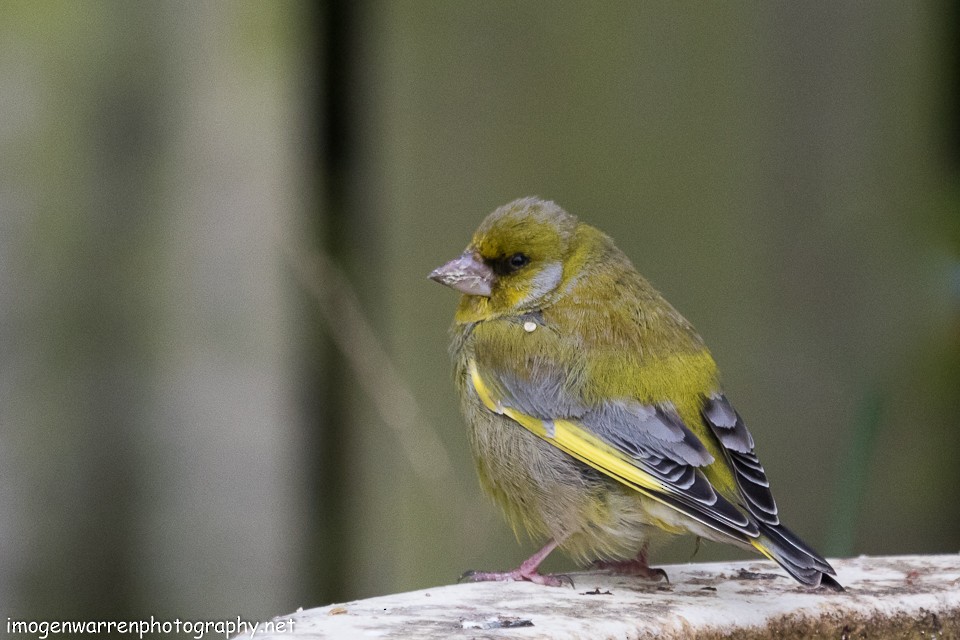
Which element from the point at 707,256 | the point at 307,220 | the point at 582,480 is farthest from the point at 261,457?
the point at 707,256

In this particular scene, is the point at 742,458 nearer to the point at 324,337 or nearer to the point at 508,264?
the point at 508,264

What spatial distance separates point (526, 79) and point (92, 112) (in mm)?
1472

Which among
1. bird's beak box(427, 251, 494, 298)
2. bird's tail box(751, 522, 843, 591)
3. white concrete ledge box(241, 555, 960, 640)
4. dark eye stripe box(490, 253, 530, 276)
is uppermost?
dark eye stripe box(490, 253, 530, 276)

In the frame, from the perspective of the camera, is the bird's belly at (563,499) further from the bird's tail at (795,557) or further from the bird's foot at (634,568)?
the bird's tail at (795,557)

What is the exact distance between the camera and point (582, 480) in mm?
2812

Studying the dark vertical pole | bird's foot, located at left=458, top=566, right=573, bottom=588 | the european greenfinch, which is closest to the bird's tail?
the european greenfinch

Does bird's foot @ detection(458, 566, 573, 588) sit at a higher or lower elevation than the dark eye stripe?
lower

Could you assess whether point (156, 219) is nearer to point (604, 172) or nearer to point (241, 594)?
point (241, 594)

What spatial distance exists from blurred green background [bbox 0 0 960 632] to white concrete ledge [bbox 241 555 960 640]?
0.59 metres

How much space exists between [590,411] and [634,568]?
38 centimetres

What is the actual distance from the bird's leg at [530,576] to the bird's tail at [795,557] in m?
0.42

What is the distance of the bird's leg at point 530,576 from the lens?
105 inches

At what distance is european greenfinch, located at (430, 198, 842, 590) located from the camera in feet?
8.90

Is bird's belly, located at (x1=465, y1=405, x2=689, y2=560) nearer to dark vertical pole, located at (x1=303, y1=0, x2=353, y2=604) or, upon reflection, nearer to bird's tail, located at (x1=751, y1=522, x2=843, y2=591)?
bird's tail, located at (x1=751, y1=522, x2=843, y2=591)
